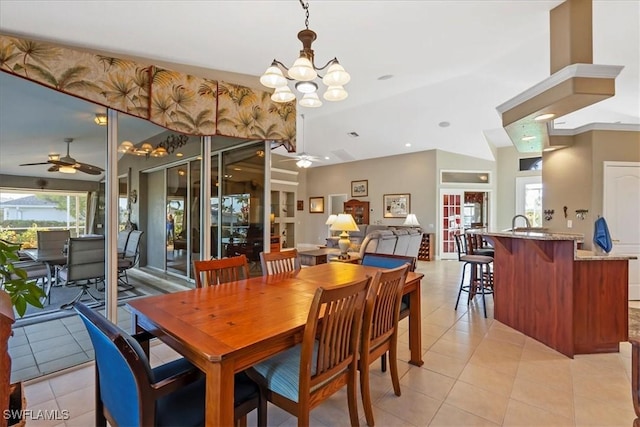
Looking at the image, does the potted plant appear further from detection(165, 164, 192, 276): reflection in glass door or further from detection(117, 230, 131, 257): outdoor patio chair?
detection(165, 164, 192, 276): reflection in glass door

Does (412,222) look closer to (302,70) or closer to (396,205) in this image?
(396,205)

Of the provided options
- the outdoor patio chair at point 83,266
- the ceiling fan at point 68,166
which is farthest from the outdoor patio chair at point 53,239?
the ceiling fan at point 68,166

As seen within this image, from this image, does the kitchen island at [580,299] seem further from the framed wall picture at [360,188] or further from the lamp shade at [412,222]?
the framed wall picture at [360,188]

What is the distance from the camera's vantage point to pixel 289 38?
280 centimetres

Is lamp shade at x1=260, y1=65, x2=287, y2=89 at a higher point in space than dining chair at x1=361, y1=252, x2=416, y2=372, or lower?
higher

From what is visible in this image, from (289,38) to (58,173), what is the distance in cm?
242

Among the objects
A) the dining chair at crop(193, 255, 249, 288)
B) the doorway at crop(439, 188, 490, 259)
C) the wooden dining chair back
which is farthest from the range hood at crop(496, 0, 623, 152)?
the doorway at crop(439, 188, 490, 259)

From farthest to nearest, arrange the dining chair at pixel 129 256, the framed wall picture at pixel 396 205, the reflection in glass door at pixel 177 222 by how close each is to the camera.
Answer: the framed wall picture at pixel 396 205 → the reflection in glass door at pixel 177 222 → the dining chair at pixel 129 256

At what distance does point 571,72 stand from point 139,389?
3740 mm

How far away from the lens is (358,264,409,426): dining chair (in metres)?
1.82

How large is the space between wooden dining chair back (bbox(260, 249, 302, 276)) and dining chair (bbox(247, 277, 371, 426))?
3.64ft

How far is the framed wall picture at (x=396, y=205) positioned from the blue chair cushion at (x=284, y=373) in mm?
8307

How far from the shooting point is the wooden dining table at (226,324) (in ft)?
3.99

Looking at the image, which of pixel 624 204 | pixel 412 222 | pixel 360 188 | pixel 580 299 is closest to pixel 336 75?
pixel 580 299
